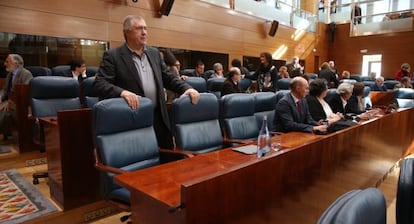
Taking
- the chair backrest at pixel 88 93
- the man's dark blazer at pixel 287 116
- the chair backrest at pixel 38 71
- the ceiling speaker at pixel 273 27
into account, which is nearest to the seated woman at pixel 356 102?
the man's dark blazer at pixel 287 116

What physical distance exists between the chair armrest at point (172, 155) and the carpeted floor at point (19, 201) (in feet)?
3.00

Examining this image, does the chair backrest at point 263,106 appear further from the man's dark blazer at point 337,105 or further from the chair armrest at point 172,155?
the chair armrest at point 172,155

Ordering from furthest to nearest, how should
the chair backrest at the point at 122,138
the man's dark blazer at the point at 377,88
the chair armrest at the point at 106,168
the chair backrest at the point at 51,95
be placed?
the man's dark blazer at the point at 377,88, the chair backrest at the point at 51,95, the chair backrest at the point at 122,138, the chair armrest at the point at 106,168

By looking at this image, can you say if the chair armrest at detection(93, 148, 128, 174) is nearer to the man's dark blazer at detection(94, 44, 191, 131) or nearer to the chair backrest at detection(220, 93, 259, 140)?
the man's dark blazer at detection(94, 44, 191, 131)

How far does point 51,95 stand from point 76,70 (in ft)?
4.57

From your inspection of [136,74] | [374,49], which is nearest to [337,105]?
[136,74]

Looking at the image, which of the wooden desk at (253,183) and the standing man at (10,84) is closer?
the wooden desk at (253,183)

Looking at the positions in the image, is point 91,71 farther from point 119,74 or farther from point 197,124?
point 197,124

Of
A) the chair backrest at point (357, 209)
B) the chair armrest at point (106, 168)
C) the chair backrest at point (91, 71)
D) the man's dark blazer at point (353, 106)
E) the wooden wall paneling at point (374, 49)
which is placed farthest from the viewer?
the wooden wall paneling at point (374, 49)

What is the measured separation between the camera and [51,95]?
3.16 metres

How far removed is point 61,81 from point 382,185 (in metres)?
3.68

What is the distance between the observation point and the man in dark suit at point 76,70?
442cm

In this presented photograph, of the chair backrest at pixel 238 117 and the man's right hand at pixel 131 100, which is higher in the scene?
the man's right hand at pixel 131 100

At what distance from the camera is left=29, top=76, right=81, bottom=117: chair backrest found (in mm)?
3037
